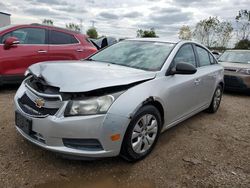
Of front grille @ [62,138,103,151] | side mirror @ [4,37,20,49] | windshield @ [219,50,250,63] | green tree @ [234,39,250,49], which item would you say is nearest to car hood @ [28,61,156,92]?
front grille @ [62,138,103,151]

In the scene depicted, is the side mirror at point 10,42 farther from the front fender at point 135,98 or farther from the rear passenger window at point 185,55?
the front fender at point 135,98

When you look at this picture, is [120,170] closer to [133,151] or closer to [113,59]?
[133,151]

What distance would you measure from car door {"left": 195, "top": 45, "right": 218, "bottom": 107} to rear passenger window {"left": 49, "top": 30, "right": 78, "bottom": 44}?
341 cm

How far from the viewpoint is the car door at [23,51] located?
5.78m

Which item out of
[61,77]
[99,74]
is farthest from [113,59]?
[61,77]

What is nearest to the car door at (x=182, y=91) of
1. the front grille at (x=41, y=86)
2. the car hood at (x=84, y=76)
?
the car hood at (x=84, y=76)

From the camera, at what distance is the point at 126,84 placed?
113 inches

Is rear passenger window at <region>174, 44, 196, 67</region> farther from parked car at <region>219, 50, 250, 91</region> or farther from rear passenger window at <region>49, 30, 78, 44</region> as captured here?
parked car at <region>219, 50, 250, 91</region>

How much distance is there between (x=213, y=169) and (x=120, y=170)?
3.76 ft

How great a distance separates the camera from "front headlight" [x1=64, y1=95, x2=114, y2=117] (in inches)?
103

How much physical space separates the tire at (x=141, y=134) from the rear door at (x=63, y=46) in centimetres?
397

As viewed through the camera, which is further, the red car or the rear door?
the rear door

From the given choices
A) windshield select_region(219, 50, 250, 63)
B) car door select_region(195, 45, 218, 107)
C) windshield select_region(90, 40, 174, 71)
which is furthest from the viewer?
windshield select_region(219, 50, 250, 63)

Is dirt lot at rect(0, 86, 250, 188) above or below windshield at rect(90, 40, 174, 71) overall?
below
